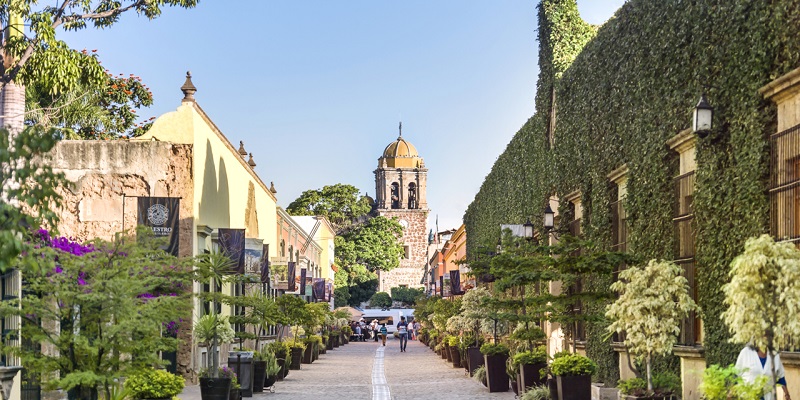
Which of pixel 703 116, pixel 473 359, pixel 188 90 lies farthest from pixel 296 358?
pixel 703 116

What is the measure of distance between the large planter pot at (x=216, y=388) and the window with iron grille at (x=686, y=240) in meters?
7.49

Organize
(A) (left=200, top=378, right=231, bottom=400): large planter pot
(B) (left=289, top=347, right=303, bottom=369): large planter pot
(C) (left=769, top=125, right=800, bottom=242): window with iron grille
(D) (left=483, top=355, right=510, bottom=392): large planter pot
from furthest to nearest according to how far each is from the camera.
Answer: (B) (left=289, top=347, right=303, bottom=369): large planter pot
(D) (left=483, top=355, right=510, bottom=392): large planter pot
(A) (left=200, top=378, right=231, bottom=400): large planter pot
(C) (left=769, top=125, right=800, bottom=242): window with iron grille

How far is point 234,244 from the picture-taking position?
28.1m

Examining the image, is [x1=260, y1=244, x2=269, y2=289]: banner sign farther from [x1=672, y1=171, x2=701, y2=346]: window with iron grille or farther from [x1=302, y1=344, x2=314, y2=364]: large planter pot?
[x1=672, y1=171, x2=701, y2=346]: window with iron grille

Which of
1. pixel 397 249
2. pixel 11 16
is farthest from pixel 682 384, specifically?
pixel 397 249

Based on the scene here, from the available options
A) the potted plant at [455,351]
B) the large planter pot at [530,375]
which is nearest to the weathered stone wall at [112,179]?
the large planter pot at [530,375]

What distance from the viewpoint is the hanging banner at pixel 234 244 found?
27.8 m

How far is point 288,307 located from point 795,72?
87.6ft

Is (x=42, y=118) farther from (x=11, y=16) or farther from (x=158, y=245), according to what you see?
(x=158, y=245)

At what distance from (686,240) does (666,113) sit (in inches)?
72.9

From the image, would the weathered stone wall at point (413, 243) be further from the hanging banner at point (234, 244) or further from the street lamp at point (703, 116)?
the street lamp at point (703, 116)

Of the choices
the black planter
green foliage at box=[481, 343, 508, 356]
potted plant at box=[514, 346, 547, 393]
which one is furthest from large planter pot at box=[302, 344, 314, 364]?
potted plant at box=[514, 346, 547, 393]

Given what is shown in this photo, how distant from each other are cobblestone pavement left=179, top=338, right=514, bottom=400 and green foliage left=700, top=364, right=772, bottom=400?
11849 mm

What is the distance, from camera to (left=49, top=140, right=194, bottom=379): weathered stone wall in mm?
26281
